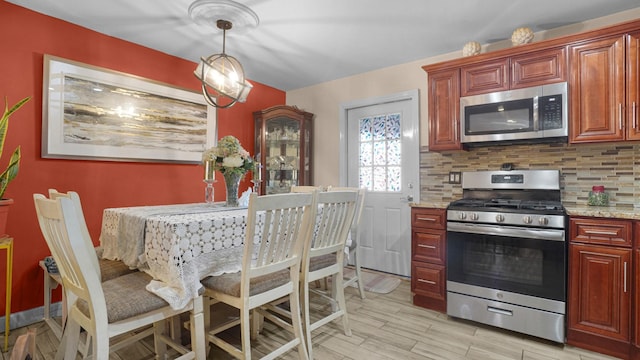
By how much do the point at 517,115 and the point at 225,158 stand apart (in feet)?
7.52

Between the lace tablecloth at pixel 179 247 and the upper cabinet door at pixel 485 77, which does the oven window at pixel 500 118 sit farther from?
the lace tablecloth at pixel 179 247

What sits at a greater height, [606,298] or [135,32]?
[135,32]

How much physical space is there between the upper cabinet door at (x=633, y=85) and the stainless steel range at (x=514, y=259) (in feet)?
1.87

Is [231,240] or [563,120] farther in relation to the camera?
[563,120]

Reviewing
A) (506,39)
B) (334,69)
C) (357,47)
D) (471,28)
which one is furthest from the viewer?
(334,69)

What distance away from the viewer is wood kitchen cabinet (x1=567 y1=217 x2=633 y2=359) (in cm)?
194

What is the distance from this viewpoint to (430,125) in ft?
9.63

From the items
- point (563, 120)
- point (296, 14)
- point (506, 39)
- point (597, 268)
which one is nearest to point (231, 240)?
point (296, 14)

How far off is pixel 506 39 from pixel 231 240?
295cm

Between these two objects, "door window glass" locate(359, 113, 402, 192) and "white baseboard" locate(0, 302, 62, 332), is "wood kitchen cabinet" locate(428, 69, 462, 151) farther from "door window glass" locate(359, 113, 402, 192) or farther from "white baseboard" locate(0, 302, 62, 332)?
"white baseboard" locate(0, 302, 62, 332)

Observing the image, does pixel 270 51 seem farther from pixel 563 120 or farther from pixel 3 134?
pixel 563 120

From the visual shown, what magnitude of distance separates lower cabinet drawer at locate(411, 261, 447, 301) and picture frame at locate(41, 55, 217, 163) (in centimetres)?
250

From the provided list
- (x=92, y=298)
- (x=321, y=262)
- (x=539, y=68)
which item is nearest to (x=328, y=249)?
(x=321, y=262)

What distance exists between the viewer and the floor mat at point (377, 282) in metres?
3.16
